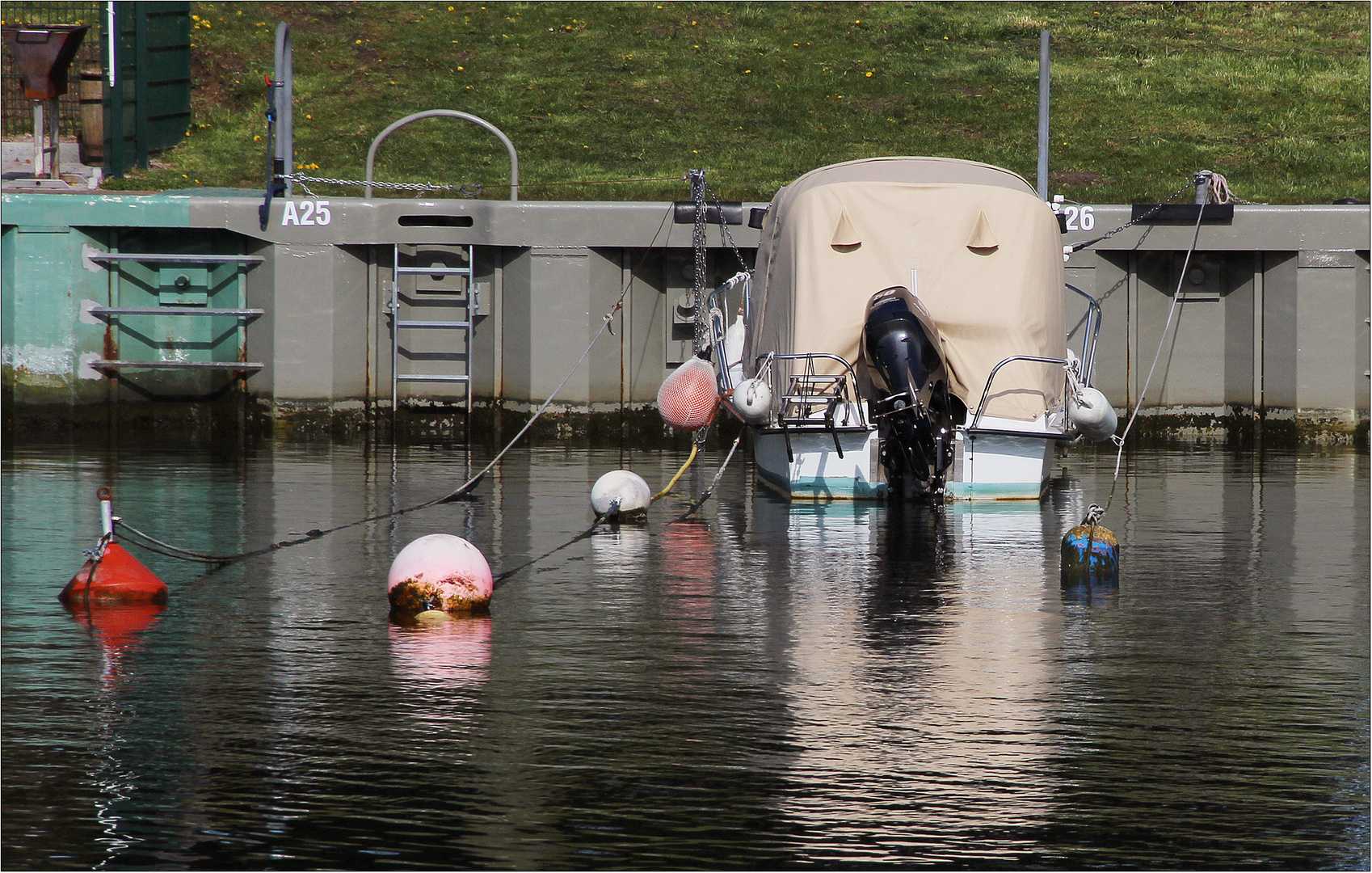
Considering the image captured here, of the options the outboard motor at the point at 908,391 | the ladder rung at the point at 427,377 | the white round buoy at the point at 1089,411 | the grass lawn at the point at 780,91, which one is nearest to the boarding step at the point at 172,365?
the ladder rung at the point at 427,377

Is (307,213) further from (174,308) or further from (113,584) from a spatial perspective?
(113,584)

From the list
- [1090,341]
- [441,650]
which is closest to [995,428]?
[1090,341]

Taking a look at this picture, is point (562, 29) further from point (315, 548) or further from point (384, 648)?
point (384, 648)

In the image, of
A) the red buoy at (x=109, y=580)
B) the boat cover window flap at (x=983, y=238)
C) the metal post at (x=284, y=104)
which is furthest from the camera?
the metal post at (x=284, y=104)

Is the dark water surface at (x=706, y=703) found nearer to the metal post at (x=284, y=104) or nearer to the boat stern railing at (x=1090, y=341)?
the boat stern railing at (x=1090, y=341)

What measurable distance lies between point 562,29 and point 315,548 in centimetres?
2128

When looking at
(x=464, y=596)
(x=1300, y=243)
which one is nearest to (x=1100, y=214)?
(x=1300, y=243)

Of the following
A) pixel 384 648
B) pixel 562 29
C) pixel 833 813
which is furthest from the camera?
pixel 562 29

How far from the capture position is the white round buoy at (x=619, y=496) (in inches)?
572

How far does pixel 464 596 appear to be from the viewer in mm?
10492

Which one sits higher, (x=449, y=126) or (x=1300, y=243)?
(x=449, y=126)

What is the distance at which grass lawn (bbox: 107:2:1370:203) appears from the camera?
2669 centimetres

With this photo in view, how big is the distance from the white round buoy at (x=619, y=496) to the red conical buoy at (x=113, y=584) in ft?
14.5

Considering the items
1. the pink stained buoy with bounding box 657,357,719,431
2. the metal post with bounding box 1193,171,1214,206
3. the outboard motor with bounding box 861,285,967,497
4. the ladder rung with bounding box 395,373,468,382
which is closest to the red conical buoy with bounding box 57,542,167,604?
the outboard motor with bounding box 861,285,967,497
